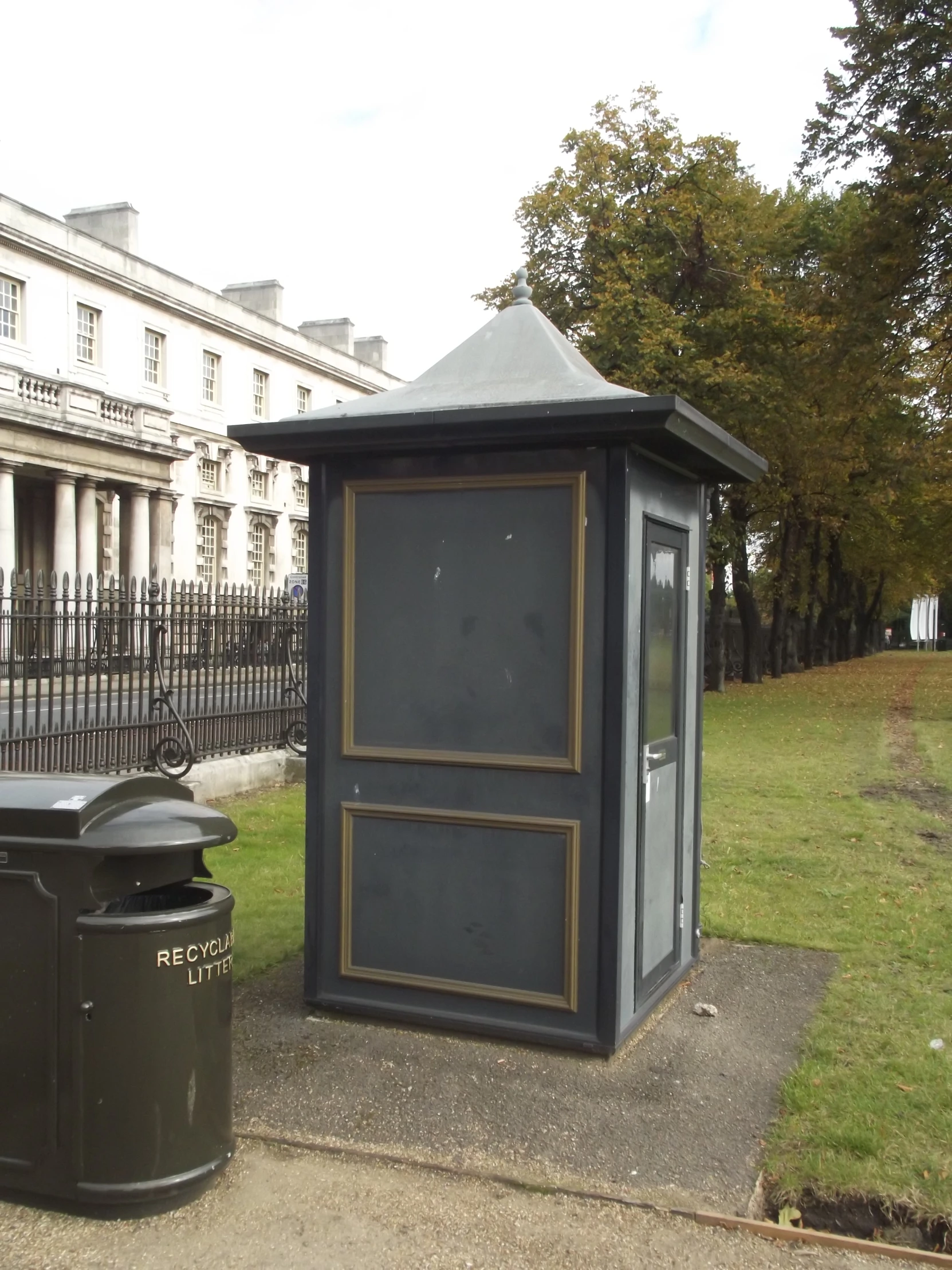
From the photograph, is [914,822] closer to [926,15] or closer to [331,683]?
[331,683]

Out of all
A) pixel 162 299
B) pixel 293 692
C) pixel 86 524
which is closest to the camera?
pixel 293 692

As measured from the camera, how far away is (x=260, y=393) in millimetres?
49219

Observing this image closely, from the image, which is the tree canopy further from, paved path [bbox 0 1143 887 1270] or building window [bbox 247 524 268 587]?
building window [bbox 247 524 268 587]

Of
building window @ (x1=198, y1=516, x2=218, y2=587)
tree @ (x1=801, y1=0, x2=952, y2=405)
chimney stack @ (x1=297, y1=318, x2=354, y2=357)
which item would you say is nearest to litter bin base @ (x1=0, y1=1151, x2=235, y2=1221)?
tree @ (x1=801, y1=0, x2=952, y2=405)

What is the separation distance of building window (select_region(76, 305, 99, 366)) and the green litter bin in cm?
3667

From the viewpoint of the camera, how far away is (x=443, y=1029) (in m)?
5.18

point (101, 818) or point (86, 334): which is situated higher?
point (86, 334)

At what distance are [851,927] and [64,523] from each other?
95.1 feet

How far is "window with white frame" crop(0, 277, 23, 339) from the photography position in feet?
112

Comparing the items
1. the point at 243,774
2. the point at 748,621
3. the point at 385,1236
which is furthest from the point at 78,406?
the point at 385,1236

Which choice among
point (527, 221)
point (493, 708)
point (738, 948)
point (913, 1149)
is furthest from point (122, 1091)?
point (527, 221)

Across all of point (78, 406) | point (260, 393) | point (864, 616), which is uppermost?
point (260, 393)

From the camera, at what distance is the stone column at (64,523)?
32.2 metres

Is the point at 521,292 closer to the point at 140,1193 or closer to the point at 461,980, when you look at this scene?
the point at 461,980
